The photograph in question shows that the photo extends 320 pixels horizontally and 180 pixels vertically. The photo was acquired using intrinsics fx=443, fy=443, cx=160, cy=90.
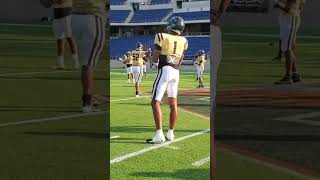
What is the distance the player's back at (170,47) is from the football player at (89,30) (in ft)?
4.32

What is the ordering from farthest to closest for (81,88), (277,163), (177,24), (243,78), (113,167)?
(177,24) → (113,167) → (277,163) → (243,78) → (81,88)

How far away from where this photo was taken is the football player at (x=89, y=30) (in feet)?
5.58

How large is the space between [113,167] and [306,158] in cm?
114

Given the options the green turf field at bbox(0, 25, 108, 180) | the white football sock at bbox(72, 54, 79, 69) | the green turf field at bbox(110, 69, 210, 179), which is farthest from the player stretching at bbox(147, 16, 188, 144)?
the white football sock at bbox(72, 54, 79, 69)

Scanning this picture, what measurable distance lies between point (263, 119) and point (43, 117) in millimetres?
1070

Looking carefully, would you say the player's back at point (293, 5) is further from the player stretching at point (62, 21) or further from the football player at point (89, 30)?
the player stretching at point (62, 21)

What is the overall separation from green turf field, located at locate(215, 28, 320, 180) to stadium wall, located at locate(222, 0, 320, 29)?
0.09 ft

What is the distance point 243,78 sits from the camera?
2.02 meters

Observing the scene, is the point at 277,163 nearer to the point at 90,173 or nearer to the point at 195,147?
the point at 195,147

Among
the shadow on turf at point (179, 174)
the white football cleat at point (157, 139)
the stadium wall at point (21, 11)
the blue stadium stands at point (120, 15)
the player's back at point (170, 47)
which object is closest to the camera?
the stadium wall at point (21, 11)

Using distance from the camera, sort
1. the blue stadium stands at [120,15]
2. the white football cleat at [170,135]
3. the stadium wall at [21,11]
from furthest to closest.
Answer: the blue stadium stands at [120,15] < the white football cleat at [170,135] < the stadium wall at [21,11]

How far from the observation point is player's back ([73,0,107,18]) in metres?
1.71

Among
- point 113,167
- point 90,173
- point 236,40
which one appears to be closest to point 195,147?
point 113,167

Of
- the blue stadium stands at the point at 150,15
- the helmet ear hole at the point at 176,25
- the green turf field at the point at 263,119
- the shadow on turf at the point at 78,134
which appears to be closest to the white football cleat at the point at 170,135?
the helmet ear hole at the point at 176,25
